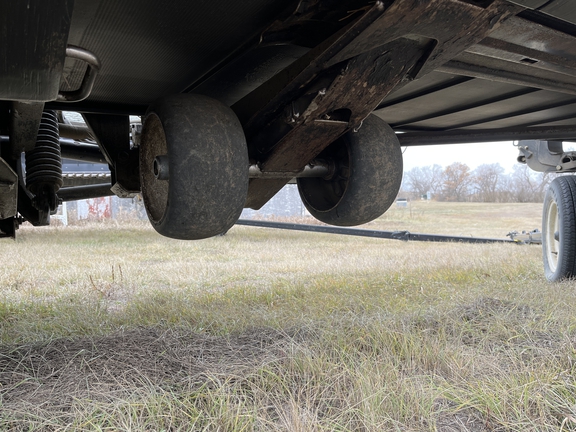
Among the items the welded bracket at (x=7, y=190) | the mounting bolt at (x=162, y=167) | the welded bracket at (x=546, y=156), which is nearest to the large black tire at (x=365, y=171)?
the mounting bolt at (x=162, y=167)

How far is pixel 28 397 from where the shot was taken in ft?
5.26

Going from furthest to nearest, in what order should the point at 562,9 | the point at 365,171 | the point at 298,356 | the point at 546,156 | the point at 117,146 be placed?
1. the point at 546,156
2. the point at 117,146
3. the point at 365,171
4. the point at 298,356
5. the point at 562,9

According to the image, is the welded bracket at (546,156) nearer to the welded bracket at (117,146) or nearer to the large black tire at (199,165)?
the large black tire at (199,165)

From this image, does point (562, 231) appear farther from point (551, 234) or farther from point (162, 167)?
point (162, 167)

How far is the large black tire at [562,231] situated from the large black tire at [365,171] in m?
1.81

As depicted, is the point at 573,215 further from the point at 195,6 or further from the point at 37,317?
the point at 37,317

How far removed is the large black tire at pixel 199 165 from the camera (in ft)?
5.51

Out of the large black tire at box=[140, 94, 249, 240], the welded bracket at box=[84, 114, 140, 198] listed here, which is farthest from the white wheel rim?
the welded bracket at box=[84, 114, 140, 198]

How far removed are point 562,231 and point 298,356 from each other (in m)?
2.47

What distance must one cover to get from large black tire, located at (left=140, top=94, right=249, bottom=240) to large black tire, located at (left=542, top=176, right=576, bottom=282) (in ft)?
8.63

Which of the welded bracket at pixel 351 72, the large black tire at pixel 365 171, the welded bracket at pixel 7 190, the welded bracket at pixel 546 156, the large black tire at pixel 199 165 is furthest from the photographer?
the welded bracket at pixel 546 156

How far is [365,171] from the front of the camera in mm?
2119

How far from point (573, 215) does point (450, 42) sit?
2.44m

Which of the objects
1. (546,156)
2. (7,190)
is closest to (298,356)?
(7,190)
